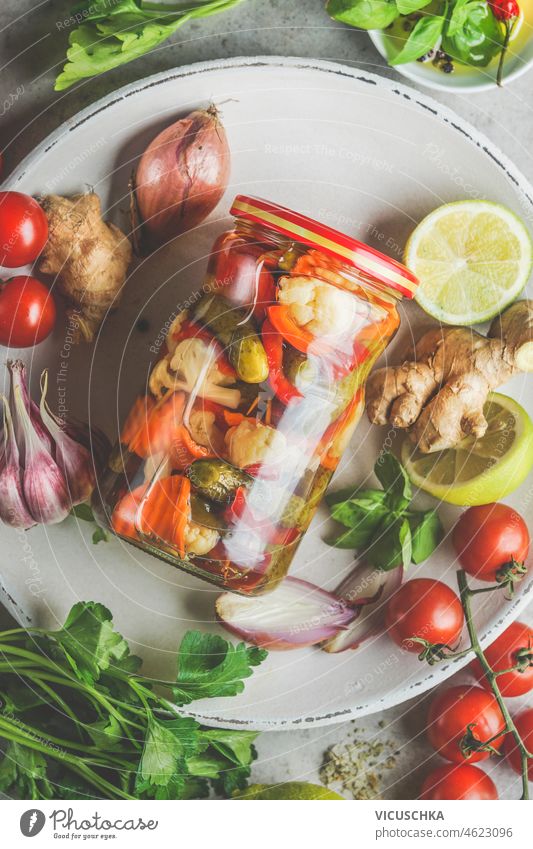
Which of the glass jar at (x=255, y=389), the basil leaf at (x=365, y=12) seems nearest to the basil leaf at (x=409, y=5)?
the basil leaf at (x=365, y=12)

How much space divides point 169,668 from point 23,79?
81 cm

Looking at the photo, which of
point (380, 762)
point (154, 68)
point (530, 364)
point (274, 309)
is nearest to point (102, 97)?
point (154, 68)

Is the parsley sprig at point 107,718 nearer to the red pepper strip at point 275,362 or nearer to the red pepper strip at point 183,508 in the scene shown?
the red pepper strip at point 183,508

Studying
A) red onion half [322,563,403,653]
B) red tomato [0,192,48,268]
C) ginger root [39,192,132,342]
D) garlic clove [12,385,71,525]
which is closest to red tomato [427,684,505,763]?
red onion half [322,563,403,653]

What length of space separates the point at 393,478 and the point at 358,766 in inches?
16.9

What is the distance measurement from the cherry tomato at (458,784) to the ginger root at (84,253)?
787 mm

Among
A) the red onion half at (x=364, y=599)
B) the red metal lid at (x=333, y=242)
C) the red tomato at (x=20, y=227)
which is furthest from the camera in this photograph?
the red onion half at (x=364, y=599)

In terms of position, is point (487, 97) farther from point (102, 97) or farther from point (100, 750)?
point (100, 750)

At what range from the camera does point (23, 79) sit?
0.92m

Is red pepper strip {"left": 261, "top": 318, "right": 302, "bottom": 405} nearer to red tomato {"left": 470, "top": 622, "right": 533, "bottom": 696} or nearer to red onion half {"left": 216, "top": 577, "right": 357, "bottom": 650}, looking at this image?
red onion half {"left": 216, "top": 577, "right": 357, "bottom": 650}

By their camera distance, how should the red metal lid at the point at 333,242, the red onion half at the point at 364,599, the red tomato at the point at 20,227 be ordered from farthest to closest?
the red onion half at the point at 364,599 → the red tomato at the point at 20,227 → the red metal lid at the point at 333,242

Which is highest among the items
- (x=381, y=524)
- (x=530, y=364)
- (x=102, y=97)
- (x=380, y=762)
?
(x=102, y=97)

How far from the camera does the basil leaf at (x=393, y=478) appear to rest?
880 millimetres

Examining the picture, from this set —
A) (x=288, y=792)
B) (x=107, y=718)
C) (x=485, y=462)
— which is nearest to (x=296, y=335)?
(x=485, y=462)
